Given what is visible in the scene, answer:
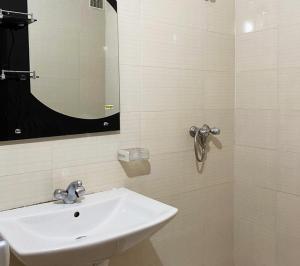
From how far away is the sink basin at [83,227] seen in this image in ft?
3.64

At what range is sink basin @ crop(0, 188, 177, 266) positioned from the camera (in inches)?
43.7

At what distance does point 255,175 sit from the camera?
2.17 metres

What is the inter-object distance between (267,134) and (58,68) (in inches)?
49.4

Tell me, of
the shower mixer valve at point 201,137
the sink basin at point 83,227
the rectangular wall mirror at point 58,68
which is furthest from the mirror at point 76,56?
the shower mixer valve at point 201,137

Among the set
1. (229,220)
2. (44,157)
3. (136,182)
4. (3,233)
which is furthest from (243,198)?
(3,233)

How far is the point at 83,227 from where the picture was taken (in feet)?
4.91

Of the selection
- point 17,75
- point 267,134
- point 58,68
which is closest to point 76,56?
point 58,68

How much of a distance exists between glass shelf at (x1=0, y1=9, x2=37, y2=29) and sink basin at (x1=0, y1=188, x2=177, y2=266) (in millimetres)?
737

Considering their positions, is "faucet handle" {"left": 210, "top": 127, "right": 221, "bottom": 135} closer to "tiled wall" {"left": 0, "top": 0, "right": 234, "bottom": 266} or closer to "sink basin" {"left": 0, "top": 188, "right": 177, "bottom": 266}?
"tiled wall" {"left": 0, "top": 0, "right": 234, "bottom": 266}

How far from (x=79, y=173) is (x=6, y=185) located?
323mm

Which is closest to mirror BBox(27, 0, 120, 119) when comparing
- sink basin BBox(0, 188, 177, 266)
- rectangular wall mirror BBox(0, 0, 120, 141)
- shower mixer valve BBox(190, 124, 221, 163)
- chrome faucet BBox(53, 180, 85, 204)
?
rectangular wall mirror BBox(0, 0, 120, 141)

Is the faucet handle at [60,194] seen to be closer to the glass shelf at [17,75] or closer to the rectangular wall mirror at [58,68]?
the rectangular wall mirror at [58,68]

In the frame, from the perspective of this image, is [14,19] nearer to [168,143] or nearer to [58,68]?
[58,68]

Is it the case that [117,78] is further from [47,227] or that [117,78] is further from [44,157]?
[47,227]
